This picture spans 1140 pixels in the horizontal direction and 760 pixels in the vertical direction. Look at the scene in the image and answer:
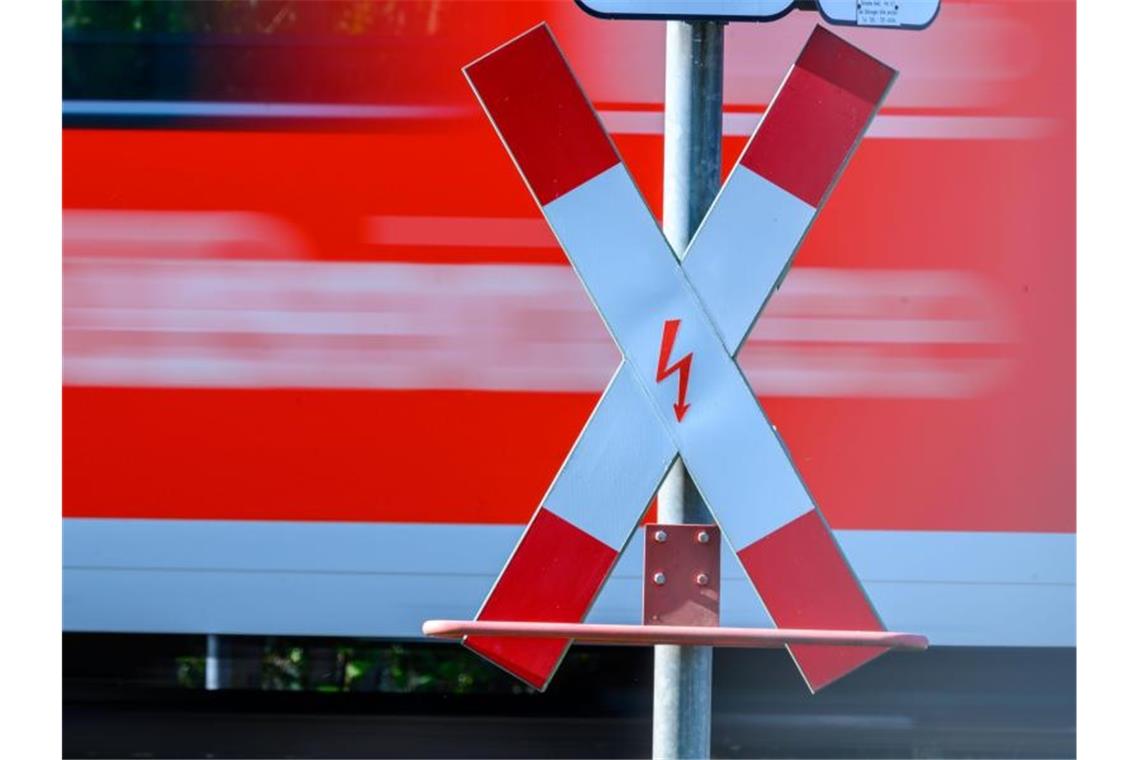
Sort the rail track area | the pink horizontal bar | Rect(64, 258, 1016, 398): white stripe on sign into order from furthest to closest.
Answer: the rail track area → Rect(64, 258, 1016, 398): white stripe on sign → the pink horizontal bar

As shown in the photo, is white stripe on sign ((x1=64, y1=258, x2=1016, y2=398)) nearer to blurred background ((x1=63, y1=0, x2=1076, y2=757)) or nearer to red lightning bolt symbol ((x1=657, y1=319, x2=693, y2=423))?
blurred background ((x1=63, y1=0, x2=1076, y2=757))

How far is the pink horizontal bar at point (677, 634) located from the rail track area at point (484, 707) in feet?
7.11

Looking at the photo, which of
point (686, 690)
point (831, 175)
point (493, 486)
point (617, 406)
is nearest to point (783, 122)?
point (831, 175)

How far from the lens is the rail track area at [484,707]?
4027 millimetres

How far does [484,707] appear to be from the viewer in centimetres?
431

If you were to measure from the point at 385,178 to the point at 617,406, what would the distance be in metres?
1.92

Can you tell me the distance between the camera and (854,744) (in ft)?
13.4

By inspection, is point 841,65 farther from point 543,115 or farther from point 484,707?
point 484,707

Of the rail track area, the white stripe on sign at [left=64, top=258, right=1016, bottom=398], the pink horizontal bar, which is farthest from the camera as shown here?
the rail track area

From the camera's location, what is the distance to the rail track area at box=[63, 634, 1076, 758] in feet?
13.2

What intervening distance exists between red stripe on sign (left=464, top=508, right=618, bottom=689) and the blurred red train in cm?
176

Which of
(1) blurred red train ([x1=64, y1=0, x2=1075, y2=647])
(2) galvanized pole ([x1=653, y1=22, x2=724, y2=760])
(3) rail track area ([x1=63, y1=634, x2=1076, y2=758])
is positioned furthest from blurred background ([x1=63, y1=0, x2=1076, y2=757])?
(2) galvanized pole ([x1=653, y1=22, x2=724, y2=760])

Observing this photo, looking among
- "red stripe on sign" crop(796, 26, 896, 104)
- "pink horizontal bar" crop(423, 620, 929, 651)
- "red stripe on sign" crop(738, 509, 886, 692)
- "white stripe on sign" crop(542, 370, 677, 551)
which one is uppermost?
"red stripe on sign" crop(796, 26, 896, 104)

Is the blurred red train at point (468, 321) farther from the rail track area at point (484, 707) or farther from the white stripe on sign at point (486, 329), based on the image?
A: the rail track area at point (484, 707)
